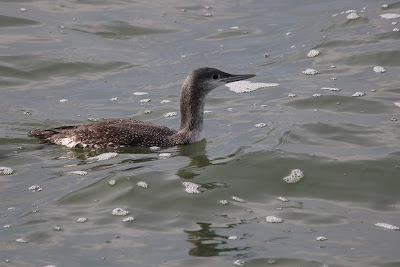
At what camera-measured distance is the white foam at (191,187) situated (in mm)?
8930

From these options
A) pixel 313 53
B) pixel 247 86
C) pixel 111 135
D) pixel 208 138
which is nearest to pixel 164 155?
pixel 111 135

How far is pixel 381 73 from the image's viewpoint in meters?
13.4

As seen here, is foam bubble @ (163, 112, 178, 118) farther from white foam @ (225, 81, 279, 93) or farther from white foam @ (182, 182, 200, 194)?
white foam @ (182, 182, 200, 194)

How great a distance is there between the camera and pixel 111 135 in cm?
1042

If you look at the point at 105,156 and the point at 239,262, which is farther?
the point at 105,156

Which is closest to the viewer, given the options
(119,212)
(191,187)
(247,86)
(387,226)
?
(387,226)

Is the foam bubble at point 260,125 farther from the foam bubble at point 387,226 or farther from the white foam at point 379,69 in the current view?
the foam bubble at point 387,226

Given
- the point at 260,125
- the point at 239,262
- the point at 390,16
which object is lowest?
the point at 239,262

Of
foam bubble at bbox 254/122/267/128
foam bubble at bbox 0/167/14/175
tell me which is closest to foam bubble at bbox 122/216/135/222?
foam bubble at bbox 0/167/14/175

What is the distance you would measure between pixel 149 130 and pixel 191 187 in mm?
1682

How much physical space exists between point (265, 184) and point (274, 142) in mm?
1456

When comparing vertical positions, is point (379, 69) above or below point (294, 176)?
above

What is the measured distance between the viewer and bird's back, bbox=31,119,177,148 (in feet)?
34.2

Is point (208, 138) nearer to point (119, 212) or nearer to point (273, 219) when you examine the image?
point (119, 212)
